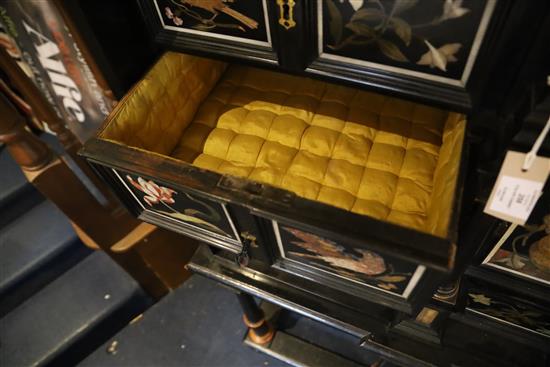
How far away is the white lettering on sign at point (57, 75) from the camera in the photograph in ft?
3.75

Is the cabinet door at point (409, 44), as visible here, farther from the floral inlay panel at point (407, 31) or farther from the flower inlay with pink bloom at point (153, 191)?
the flower inlay with pink bloom at point (153, 191)

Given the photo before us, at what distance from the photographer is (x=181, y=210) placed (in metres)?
0.89

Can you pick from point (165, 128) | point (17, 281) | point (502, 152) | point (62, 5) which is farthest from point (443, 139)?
point (17, 281)

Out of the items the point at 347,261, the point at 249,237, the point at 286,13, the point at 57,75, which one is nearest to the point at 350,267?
the point at 347,261

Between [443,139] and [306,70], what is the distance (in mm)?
398

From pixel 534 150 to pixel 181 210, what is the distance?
0.69 m

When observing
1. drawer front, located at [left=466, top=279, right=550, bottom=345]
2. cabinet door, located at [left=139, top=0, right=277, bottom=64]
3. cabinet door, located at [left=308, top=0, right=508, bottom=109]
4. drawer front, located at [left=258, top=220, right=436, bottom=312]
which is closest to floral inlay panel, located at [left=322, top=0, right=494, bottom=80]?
cabinet door, located at [left=308, top=0, right=508, bottom=109]

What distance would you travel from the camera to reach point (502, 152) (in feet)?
2.15

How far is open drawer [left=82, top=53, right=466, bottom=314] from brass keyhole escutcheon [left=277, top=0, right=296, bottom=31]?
0.99 feet

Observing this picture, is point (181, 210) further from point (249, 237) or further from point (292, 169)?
point (292, 169)

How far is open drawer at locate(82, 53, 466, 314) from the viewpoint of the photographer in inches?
26.7

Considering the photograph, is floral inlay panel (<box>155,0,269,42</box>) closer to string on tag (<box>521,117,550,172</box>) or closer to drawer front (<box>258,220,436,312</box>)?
drawer front (<box>258,220,436,312</box>)

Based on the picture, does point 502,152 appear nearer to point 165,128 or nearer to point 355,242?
point 355,242

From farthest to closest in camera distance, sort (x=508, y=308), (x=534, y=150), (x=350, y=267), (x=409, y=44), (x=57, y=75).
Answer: (x=57, y=75) → (x=508, y=308) → (x=350, y=267) → (x=409, y=44) → (x=534, y=150)
